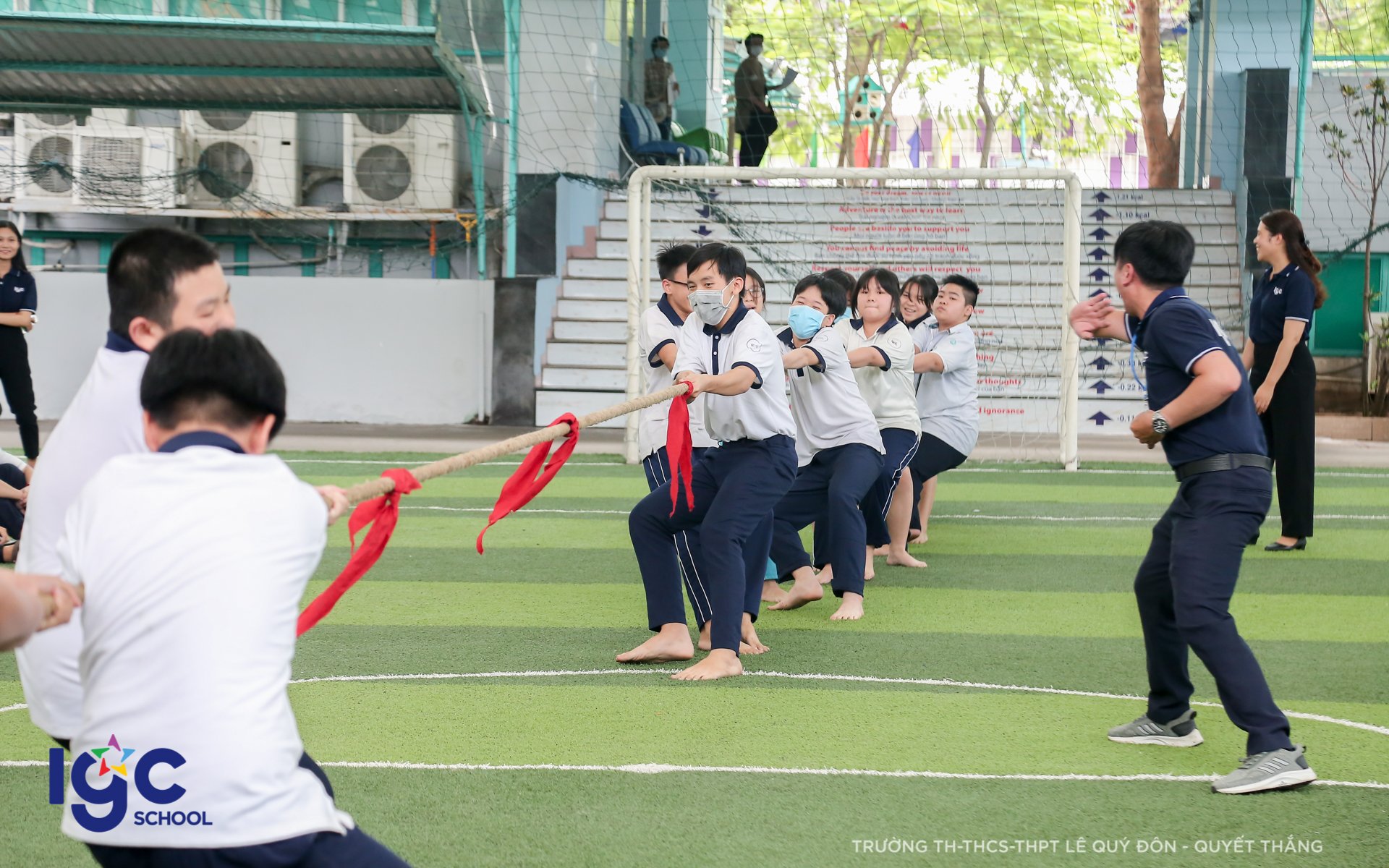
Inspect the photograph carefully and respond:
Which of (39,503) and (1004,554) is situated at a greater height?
(39,503)

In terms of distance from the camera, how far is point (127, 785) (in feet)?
6.82

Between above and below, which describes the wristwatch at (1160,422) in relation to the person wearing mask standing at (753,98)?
below

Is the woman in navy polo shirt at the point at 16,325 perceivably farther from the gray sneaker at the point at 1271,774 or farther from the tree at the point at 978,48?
the tree at the point at 978,48

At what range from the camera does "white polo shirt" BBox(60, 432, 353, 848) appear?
208 cm

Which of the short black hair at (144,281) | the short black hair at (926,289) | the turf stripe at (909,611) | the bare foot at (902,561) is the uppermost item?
the short black hair at (926,289)

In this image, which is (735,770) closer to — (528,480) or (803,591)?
(528,480)

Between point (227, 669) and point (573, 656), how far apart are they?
364 cm

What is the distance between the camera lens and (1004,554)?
330 inches

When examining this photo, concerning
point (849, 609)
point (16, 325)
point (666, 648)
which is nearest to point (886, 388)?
point (849, 609)

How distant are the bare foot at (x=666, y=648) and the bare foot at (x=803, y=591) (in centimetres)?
114

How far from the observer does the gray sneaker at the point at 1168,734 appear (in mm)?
4430

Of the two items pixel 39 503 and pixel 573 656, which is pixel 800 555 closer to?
pixel 573 656

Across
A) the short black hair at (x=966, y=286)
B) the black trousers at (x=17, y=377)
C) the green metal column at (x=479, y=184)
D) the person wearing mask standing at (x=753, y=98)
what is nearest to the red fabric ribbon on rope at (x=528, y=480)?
the short black hair at (x=966, y=286)

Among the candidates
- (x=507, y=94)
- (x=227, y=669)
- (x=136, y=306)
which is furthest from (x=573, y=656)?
(x=507, y=94)
